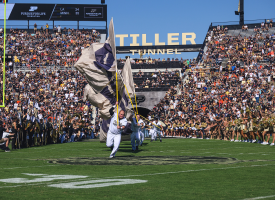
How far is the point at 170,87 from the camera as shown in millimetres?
49344

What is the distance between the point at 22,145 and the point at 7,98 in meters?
18.4

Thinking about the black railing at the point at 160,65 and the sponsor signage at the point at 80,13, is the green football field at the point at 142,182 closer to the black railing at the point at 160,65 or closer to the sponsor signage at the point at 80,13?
the black railing at the point at 160,65

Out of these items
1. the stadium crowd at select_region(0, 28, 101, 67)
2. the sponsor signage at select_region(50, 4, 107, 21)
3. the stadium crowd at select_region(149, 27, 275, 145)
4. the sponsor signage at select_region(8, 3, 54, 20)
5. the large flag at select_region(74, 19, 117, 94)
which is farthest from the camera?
the sponsor signage at select_region(8, 3, 54, 20)

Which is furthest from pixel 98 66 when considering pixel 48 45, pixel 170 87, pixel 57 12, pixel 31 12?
pixel 31 12

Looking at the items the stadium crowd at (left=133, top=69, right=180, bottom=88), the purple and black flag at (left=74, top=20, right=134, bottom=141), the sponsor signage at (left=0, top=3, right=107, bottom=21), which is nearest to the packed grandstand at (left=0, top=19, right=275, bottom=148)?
the stadium crowd at (left=133, top=69, right=180, bottom=88)

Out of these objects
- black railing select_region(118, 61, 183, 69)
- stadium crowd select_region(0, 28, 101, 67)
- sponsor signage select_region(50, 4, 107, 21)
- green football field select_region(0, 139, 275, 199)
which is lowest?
green football field select_region(0, 139, 275, 199)

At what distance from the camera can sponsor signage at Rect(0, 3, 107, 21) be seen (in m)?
58.3

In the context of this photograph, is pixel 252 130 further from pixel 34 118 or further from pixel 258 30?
pixel 258 30

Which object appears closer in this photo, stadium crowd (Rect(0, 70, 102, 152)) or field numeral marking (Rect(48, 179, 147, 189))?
Result: field numeral marking (Rect(48, 179, 147, 189))

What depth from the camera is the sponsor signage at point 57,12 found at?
191ft

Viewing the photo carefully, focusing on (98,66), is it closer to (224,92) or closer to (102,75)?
(102,75)

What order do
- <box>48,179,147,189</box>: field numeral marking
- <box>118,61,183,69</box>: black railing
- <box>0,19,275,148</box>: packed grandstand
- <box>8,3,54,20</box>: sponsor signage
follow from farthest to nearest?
<box>8,3,54,20</box>: sponsor signage
<box>118,61,183,69</box>: black railing
<box>0,19,275,148</box>: packed grandstand
<box>48,179,147,189</box>: field numeral marking

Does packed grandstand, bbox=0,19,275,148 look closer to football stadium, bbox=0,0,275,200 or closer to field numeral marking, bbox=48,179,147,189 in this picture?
football stadium, bbox=0,0,275,200

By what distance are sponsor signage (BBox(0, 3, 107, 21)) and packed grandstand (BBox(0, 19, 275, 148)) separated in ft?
8.64
